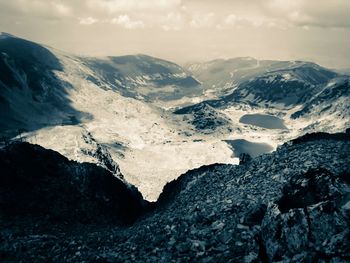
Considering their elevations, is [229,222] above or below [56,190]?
below

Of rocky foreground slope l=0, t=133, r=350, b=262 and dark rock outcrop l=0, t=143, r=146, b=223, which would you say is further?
dark rock outcrop l=0, t=143, r=146, b=223

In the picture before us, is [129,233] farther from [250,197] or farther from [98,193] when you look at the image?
[98,193]

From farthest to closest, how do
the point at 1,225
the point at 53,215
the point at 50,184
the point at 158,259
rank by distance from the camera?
1. the point at 50,184
2. the point at 53,215
3. the point at 1,225
4. the point at 158,259

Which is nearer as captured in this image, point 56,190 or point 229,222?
point 229,222

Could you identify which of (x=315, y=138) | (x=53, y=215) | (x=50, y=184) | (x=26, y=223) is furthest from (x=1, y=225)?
(x=315, y=138)

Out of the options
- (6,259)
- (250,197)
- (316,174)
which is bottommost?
(6,259)

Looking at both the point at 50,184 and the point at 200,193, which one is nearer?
the point at 200,193

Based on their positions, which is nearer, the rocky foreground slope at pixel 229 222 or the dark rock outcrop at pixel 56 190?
the rocky foreground slope at pixel 229 222

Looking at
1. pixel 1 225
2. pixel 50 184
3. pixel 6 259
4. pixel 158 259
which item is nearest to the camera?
pixel 158 259
